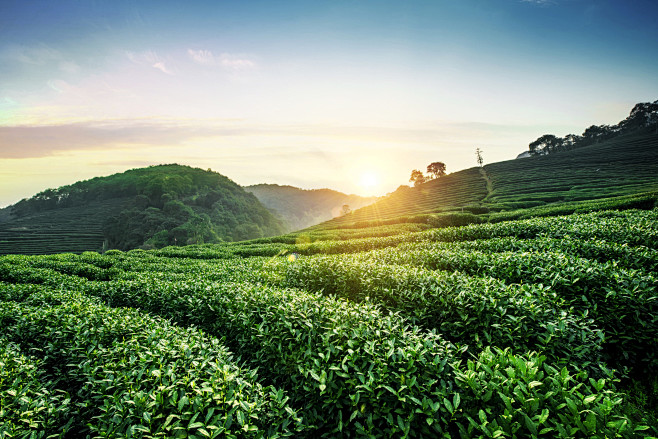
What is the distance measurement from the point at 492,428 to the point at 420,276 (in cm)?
430

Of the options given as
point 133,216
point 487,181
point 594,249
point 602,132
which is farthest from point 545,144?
point 133,216

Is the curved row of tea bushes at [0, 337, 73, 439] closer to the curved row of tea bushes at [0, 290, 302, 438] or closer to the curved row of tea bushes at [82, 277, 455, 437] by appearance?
the curved row of tea bushes at [0, 290, 302, 438]

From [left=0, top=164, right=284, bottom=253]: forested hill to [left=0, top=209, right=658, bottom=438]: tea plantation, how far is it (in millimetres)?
76760

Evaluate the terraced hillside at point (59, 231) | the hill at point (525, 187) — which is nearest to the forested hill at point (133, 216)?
the terraced hillside at point (59, 231)

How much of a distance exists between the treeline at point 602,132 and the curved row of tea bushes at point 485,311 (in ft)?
416

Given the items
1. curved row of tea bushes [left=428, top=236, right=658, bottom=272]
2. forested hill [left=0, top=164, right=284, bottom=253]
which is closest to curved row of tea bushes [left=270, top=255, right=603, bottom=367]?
curved row of tea bushes [left=428, top=236, right=658, bottom=272]

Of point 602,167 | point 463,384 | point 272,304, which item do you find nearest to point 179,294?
point 272,304

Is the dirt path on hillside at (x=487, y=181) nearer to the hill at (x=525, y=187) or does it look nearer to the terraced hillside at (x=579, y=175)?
the hill at (x=525, y=187)

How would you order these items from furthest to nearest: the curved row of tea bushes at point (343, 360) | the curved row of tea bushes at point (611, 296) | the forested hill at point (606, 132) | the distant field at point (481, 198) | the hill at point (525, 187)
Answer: the forested hill at point (606, 132) → the hill at point (525, 187) → the distant field at point (481, 198) → the curved row of tea bushes at point (611, 296) → the curved row of tea bushes at point (343, 360)

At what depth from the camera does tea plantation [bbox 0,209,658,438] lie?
2885mm

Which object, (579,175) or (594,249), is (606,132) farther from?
(594,249)

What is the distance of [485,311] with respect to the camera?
5148 millimetres

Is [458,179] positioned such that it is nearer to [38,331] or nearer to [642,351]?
[642,351]

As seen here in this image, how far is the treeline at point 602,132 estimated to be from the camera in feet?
300
